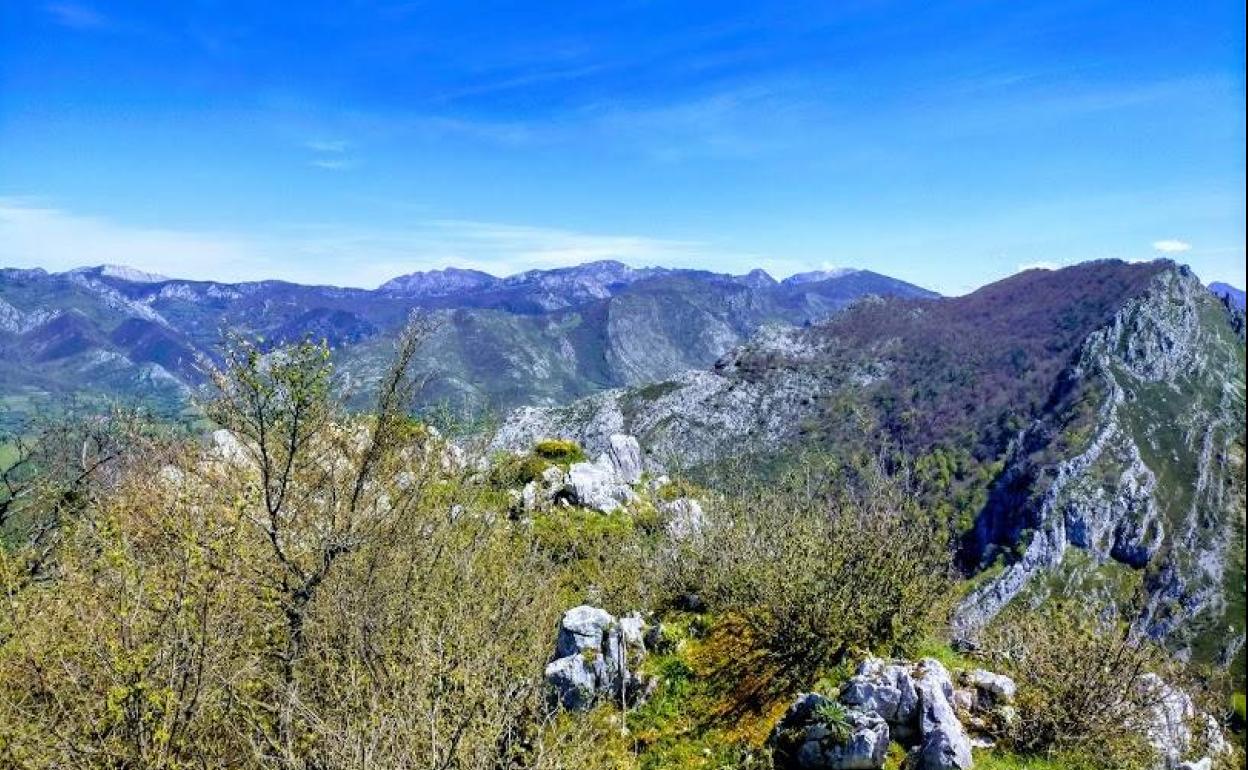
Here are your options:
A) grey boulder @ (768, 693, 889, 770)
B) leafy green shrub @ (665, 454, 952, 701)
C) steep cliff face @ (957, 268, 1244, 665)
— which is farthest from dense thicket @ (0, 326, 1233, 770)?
steep cliff face @ (957, 268, 1244, 665)

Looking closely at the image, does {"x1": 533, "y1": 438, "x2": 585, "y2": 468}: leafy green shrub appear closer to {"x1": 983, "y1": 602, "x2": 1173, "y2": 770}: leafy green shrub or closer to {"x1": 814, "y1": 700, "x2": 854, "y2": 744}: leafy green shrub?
{"x1": 983, "y1": 602, "x2": 1173, "y2": 770}: leafy green shrub

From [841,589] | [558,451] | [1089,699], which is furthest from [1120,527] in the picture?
[841,589]

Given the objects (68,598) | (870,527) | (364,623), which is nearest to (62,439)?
(68,598)

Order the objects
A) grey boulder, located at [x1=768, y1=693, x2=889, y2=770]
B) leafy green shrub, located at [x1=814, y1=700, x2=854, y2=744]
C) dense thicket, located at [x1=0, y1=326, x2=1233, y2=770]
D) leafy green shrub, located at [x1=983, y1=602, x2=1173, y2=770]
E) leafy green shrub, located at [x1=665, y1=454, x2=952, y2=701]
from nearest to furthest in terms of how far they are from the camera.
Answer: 1. dense thicket, located at [x1=0, y1=326, x2=1233, y2=770]
2. grey boulder, located at [x1=768, y1=693, x2=889, y2=770]
3. leafy green shrub, located at [x1=814, y1=700, x2=854, y2=744]
4. leafy green shrub, located at [x1=983, y1=602, x2=1173, y2=770]
5. leafy green shrub, located at [x1=665, y1=454, x2=952, y2=701]

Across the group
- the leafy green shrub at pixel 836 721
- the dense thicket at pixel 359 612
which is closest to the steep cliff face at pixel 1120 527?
the dense thicket at pixel 359 612

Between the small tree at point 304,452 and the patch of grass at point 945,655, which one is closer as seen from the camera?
the small tree at point 304,452

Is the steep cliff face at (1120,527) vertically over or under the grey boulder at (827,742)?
under

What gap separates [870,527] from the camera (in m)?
18.3

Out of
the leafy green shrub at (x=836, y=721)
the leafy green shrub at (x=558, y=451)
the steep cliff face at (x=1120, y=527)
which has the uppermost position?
the leafy green shrub at (x=836, y=721)

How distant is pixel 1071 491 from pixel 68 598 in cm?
21085

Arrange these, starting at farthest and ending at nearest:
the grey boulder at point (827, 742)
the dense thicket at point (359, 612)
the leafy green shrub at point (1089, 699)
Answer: the leafy green shrub at point (1089, 699), the grey boulder at point (827, 742), the dense thicket at point (359, 612)

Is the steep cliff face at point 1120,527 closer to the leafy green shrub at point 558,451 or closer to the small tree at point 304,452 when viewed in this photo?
the leafy green shrub at point 558,451

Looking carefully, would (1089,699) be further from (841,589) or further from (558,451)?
(558,451)

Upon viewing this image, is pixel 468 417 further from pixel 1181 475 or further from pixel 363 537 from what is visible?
pixel 1181 475
